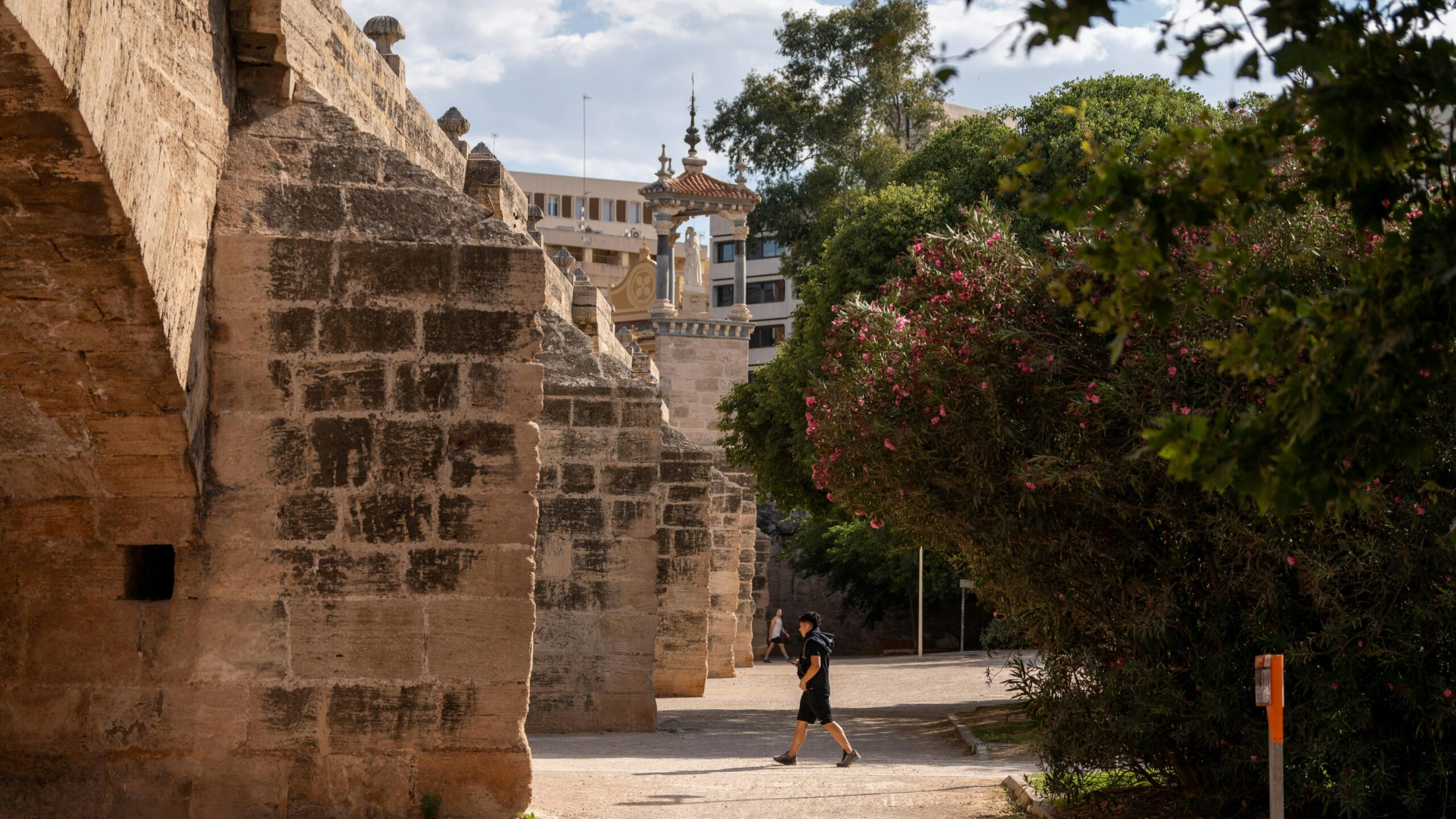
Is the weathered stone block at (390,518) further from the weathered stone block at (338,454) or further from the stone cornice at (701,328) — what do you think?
the stone cornice at (701,328)

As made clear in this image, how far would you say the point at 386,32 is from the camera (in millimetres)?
8914

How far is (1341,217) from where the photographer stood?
7094mm

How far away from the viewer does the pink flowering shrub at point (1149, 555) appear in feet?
21.0

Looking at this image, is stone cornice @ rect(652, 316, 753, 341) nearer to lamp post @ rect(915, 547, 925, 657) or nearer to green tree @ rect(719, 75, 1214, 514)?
lamp post @ rect(915, 547, 925, 657)

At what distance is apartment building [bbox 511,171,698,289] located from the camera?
229 ft

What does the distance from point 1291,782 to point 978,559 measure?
2.13 m

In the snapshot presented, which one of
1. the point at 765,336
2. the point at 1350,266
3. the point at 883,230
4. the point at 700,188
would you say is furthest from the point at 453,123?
the point at 765,336

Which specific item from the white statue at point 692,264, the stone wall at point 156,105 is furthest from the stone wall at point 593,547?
the white statue at point 692,264

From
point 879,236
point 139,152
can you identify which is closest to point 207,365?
point 139,152

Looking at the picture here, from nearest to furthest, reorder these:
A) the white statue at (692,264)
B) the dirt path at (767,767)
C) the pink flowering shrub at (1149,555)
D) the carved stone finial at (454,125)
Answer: the pink flowering shrub at (1149,555) < the dirt path at (767,767) < the carved stone finial at (454,125) < the white statue at (692,264)

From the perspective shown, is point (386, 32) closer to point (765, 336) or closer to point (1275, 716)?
point (1275, 716)

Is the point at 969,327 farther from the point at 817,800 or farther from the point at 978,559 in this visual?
the point at 817,800

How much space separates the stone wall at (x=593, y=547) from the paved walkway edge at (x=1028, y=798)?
4371mm

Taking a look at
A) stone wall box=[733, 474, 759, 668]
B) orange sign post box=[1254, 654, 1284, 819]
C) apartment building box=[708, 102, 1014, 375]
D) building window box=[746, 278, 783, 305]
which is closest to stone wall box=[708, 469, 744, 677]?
stone wall box=[733, 474, 759, 668]
